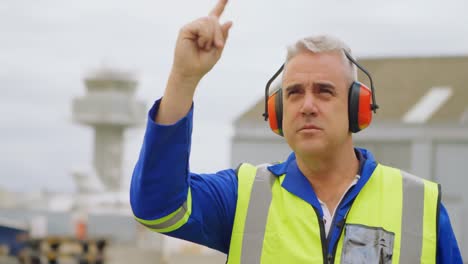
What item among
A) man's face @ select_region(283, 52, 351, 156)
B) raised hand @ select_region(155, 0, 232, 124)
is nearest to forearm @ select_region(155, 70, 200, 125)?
raised hand @ select_region(155, 0, 232, 124)

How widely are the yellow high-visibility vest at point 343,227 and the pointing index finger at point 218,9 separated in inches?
23.0

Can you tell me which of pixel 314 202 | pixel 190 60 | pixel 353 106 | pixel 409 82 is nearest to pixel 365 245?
pixel 314 202

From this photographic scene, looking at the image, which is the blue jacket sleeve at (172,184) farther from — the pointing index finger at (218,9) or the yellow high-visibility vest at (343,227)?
the pointing index finger at (218,9)

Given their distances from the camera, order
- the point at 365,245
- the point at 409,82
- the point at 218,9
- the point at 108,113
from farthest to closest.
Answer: the point at 108,113
the point at 409,82
the point at 365,245
the point at 218,9

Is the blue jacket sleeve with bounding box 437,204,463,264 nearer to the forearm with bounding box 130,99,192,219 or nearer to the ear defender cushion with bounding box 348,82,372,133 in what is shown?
the ear defender cushion with bounding box 348,82,372,133

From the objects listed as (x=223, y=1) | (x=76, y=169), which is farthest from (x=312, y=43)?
(x=76, y=169)

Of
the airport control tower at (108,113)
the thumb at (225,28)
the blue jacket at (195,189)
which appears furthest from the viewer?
the airport control tower at (108,113)

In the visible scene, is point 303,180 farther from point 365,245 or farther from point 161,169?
point 161,169

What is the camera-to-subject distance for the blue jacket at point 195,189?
2480 millimetres

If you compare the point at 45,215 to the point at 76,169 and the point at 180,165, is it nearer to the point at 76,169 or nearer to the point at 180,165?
the point at 76,169

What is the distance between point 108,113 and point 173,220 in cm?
6831

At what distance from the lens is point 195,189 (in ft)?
8.82

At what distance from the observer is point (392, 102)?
30.6 meters

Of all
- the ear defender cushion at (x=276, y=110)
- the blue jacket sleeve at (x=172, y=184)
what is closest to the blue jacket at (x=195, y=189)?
the blue jacket sleeve at (x=172, y=184)
